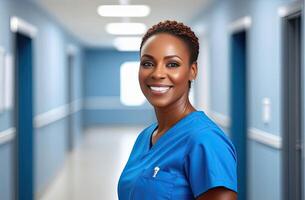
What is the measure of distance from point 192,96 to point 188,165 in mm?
6203

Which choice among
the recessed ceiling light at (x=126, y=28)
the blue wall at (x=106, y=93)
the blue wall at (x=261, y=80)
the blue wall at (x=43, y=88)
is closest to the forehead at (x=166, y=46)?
the blue wall at (x=261, y=80)

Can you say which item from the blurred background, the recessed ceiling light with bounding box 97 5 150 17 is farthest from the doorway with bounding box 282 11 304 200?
the recessed ceiling light with bounding box 97 5 150 17

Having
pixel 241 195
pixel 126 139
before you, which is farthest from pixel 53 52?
pixel 126 139

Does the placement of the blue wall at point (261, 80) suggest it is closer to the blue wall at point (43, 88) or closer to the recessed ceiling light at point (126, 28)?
the blue wall at point (43, 88)

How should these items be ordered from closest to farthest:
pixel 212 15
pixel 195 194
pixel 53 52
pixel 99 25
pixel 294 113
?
1. pixel 195 194
2. pixel 294 113
3. pixel 212 15
4. pixel 53 52
5. pixel 99 25

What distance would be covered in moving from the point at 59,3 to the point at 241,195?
8.19ft

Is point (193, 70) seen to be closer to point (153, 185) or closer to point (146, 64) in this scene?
point (146, 64)

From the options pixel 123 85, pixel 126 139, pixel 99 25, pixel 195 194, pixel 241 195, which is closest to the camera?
pixel 195 194

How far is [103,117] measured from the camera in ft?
41.1

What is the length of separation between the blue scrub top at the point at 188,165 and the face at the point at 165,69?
0.06m

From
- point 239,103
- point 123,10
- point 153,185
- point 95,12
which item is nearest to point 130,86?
point 95,12

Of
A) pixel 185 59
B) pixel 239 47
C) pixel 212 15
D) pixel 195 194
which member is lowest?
pixel 195 194

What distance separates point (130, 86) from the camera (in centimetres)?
1239

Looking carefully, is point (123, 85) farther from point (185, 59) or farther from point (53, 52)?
point (185, 59)
